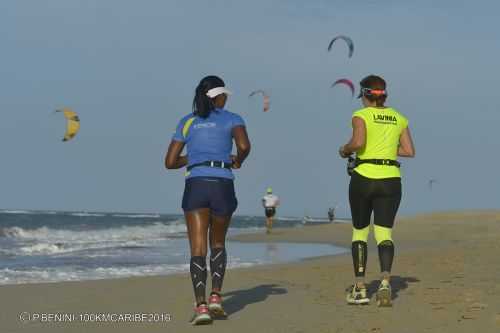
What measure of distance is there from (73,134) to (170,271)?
31.8 feet

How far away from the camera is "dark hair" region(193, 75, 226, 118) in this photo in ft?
18.7

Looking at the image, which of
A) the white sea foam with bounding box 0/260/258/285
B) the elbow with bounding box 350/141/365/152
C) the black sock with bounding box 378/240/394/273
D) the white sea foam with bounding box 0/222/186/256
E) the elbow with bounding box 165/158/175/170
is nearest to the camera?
the elbow with bounding box 165/158/175/170

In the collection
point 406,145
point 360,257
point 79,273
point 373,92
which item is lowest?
point 79,273

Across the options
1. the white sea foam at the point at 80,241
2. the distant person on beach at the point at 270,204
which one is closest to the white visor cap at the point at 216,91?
the white sea foam at the point at 80,241

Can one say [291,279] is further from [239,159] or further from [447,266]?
[239,159]

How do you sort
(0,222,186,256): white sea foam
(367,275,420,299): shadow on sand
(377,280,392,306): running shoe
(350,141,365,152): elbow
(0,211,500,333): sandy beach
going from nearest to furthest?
(0,211,500,333): sandy beach, (377,280,392,306): running shoe, (350,141,365,152): elbow, (367,275,420,299): shadow on sand, (0,222,186,256): white sea foam

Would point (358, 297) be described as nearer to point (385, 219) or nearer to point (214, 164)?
point (385, 219)

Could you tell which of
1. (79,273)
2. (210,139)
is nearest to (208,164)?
(210,139)

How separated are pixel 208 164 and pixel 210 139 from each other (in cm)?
18

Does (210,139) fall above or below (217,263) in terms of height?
→ above

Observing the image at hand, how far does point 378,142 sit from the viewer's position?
250 inches

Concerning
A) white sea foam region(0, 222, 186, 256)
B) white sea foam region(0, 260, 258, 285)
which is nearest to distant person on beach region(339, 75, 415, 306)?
white sea foam region(0, 260, 258, 285)

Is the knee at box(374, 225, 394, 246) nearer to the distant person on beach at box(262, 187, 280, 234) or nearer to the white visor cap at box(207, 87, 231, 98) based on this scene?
the white visor cap at box(207, 87, 231, 98)

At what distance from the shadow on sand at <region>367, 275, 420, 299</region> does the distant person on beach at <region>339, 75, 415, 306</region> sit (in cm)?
66
